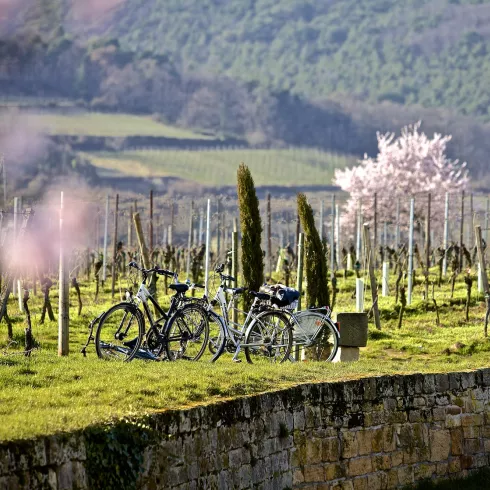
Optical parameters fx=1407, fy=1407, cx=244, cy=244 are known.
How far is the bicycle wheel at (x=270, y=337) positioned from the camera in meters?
18.7

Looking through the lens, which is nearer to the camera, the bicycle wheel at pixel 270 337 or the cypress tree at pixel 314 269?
the bicycle wheel at pixel 270 337

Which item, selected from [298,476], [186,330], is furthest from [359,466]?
[186,330]

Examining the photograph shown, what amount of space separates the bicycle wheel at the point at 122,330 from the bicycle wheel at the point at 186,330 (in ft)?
1.64

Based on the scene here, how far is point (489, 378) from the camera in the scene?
18.4m

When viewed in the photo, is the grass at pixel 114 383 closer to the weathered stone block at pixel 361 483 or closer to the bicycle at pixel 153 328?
the bicycle at pixel 153 328

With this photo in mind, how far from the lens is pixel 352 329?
21031 millimetres

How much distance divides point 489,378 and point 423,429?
1563 millimetres

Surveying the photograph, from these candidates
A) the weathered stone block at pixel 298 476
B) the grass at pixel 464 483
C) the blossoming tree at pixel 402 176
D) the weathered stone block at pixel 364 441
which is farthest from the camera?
the blossoming tree at pixel 402 176

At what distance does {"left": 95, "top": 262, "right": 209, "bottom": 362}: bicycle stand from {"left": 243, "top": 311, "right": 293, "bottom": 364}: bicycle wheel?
3.11ft

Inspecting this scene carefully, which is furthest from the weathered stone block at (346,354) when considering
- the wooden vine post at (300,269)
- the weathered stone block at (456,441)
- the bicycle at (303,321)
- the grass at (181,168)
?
the grass at (181,168)

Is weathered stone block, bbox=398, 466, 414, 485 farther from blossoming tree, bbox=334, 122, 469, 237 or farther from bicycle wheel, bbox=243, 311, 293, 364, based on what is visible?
blossoming tree, bbox=334, 122, 469, 237

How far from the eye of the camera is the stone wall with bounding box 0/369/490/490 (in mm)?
11172

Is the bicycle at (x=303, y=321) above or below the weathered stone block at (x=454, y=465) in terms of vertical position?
above

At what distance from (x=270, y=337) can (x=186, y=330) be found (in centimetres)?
161
